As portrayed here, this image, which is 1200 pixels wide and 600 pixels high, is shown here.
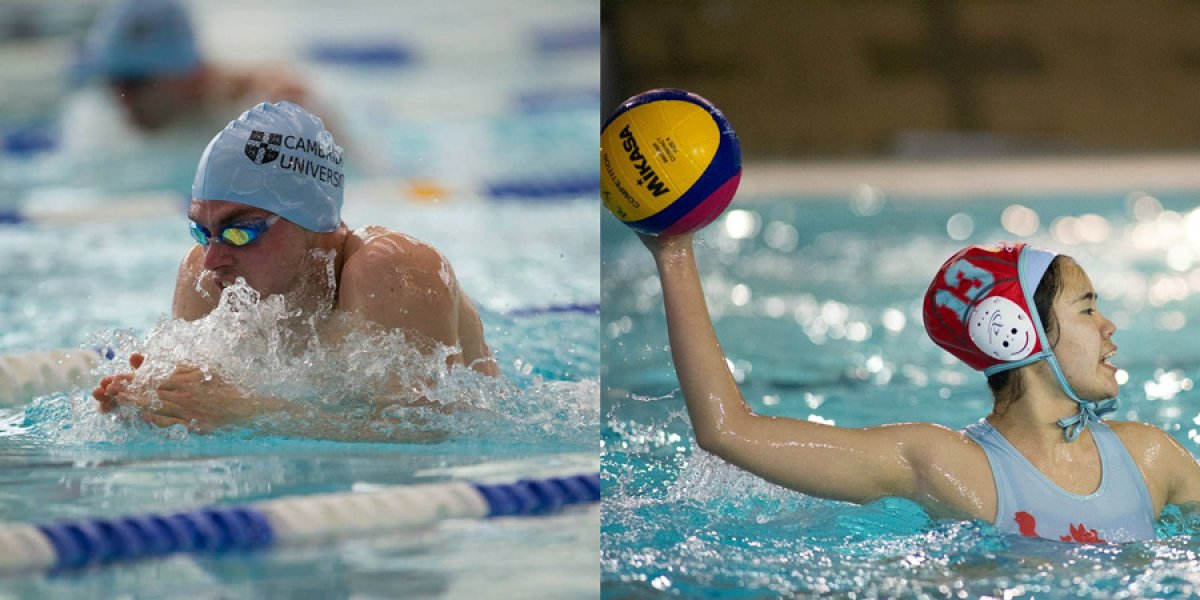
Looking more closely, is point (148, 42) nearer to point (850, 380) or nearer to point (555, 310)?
point (555, 310)

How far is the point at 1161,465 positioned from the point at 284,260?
1828 mm

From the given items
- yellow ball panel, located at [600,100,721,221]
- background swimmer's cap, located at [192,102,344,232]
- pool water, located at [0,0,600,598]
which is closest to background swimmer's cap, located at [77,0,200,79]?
pool water, located at [0,0,600,598]

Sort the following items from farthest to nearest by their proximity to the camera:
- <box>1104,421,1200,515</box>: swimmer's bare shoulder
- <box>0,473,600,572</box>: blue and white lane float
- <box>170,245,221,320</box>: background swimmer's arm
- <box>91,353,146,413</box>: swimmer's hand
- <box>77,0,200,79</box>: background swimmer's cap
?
<box>77,0,200,79</box>: background swimmer's cap < <box>170,245,221,320</box>: background swimmer's arm < <box>91,353,146,413</box>: swimmer's hand < <box>1104,421,1200,515</box>: swimmer's bare shoulder < <box>0,473,600,572</box>: blue and white lane float

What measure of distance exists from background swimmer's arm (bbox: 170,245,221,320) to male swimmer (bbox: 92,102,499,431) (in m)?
0.21

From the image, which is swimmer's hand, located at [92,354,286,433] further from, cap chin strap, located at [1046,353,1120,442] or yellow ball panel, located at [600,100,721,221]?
cap chin strap, located at [1046,353,1120,442]

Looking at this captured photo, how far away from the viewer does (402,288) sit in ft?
9.76

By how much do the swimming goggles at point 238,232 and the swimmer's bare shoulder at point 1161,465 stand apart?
177 cm

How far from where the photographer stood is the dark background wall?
9.69 m

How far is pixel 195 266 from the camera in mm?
3383

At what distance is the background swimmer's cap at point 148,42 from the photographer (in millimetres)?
7328

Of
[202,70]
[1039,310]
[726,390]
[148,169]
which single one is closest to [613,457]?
[726,390]

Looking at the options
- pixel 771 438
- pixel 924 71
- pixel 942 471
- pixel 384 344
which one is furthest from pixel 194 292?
pixel 924 71

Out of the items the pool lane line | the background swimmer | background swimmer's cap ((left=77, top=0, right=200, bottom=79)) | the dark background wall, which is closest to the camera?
the pool lane line

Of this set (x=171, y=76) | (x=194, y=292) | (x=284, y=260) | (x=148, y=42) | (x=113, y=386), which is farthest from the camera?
(x=148, y=42)
